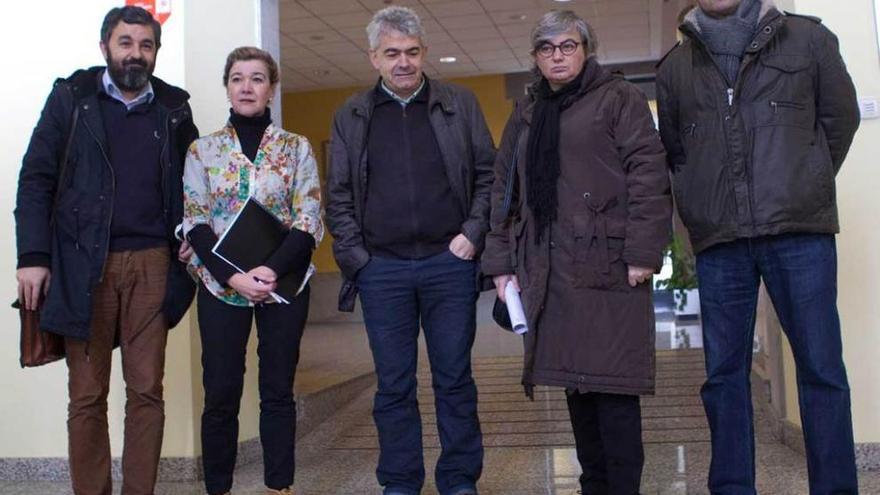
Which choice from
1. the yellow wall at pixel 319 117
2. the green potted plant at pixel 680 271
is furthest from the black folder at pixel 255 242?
the yellow wall at pixel 319 117

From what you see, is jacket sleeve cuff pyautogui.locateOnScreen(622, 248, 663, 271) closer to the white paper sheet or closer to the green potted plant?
the white paper sheet

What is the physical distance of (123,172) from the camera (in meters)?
2.79

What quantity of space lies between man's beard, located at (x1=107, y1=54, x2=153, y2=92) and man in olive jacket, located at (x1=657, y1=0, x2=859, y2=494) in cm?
167

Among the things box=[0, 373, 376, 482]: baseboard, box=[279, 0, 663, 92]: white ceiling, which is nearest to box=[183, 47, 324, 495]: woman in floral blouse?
box=[0, 373, 376, 482]: baseboard

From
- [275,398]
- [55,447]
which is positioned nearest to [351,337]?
[55,447]

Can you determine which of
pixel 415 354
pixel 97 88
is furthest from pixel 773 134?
pixel 97 88

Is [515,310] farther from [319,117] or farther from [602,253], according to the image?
[319,117]

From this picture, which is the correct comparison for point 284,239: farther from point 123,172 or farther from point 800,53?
point 800,53

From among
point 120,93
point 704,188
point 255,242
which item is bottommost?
point 255,242

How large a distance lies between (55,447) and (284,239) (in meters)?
1.65

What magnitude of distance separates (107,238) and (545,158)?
1355 mm

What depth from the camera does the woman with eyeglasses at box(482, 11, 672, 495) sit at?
245 centimetres

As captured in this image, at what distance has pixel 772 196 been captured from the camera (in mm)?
2354

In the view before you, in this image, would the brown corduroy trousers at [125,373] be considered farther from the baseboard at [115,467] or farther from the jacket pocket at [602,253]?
the jacket pocket at [602,253]
